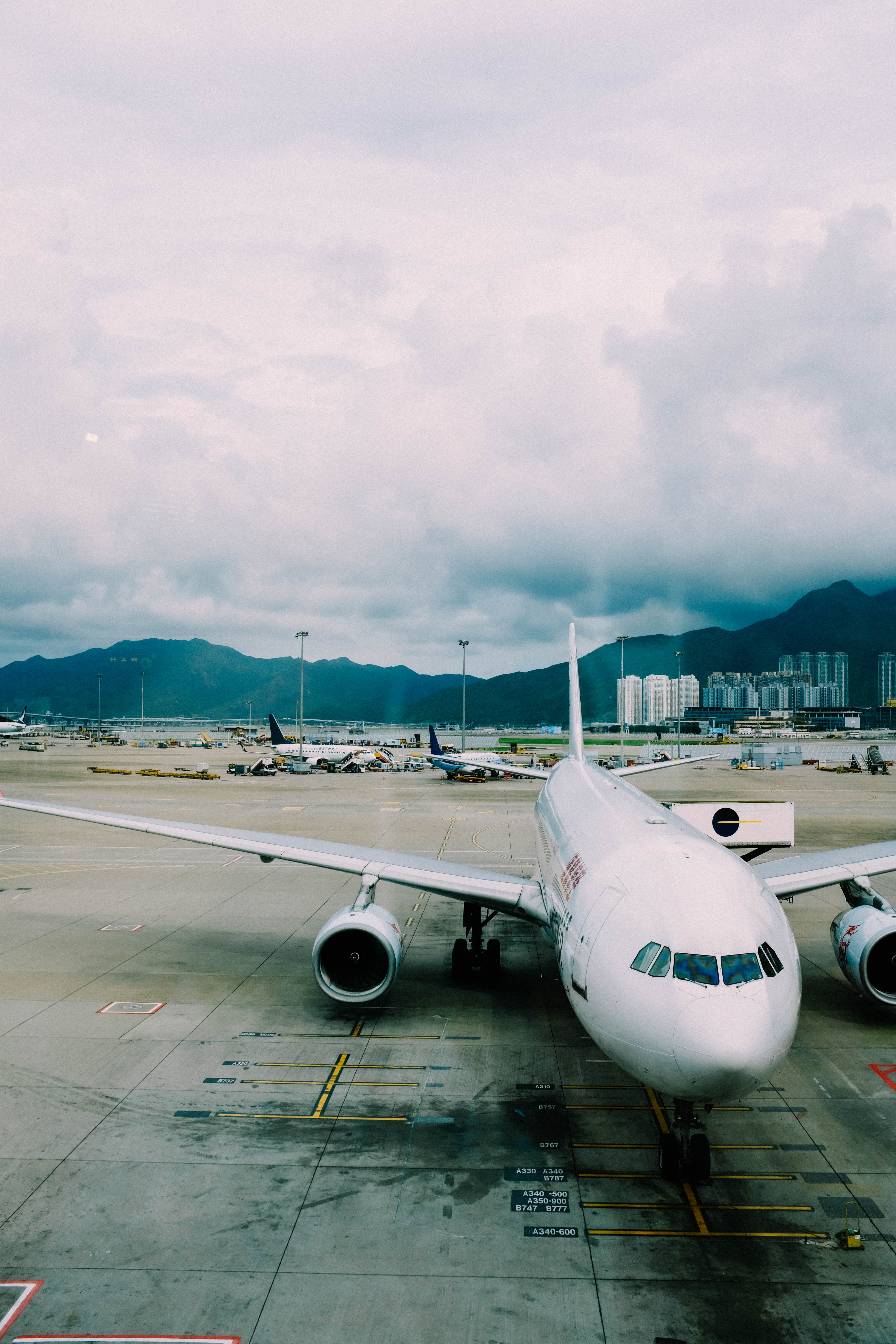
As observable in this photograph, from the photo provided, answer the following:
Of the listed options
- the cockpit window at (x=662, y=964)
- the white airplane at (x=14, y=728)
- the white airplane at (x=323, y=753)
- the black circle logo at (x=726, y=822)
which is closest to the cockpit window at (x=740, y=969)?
the cockpit window at (x=662, y=964)

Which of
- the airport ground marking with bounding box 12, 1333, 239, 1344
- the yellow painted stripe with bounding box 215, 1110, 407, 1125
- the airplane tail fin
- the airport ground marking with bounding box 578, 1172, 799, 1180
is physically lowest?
the yellow painted stripe with bounding box 215, 1110, 407, 1125

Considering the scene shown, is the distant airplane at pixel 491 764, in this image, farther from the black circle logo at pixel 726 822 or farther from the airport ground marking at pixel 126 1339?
the airport ground marking at pixel 126 1339

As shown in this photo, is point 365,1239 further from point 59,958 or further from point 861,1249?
point 59,958

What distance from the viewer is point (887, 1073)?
13.3 m

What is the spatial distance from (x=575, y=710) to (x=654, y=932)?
1647 centimetres

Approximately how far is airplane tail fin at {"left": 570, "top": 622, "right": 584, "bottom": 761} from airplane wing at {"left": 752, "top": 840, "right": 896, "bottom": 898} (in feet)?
21.3

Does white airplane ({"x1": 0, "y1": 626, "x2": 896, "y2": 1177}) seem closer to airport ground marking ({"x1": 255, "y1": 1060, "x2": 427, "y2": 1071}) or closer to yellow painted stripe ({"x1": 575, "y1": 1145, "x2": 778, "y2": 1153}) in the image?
yellow painted stripe ({"x1": 575, "y1": 1145, "x2": 778, "y2": 1153})

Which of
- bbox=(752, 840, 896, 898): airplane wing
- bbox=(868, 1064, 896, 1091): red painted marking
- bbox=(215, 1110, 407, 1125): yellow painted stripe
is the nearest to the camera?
bbox=(215, 1110, 407, 1125): yellow painted stripe

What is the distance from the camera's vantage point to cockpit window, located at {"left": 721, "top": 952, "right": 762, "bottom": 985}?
343 inches

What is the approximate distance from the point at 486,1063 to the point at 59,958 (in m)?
12.1

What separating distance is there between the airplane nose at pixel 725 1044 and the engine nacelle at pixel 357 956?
282 inches

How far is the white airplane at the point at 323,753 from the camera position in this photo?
8919 centimetres

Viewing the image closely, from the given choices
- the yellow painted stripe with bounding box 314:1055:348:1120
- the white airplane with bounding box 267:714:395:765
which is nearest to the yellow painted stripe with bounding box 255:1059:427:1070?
the yellow painted stripe with bounding box 314:1055:348:1120

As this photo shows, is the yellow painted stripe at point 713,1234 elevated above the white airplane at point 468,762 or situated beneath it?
situated beneath
